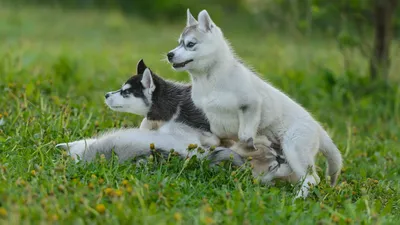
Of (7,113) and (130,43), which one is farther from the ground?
(7,113)

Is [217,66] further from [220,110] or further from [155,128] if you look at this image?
[155,128]

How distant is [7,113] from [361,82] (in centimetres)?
497

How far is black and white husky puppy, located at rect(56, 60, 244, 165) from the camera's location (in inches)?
209

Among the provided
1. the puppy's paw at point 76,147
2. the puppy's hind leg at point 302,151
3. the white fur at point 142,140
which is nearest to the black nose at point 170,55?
the white fur at point 142,140

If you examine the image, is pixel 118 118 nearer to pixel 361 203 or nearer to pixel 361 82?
pixel 361 203

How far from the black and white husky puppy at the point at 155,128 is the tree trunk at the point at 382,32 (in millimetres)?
4810

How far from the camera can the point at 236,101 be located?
520 centimetres

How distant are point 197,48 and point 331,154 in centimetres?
139

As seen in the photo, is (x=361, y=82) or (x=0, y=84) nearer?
(x=0, y=84)

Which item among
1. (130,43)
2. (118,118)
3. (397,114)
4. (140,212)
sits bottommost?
(130,43)

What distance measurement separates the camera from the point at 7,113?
636 centimetres

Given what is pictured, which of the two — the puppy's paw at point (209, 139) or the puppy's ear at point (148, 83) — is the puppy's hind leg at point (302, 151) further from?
the puppy's ear at point (148, 83)

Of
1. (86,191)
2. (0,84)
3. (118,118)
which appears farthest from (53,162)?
(0,84)

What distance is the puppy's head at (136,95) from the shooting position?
573cm
